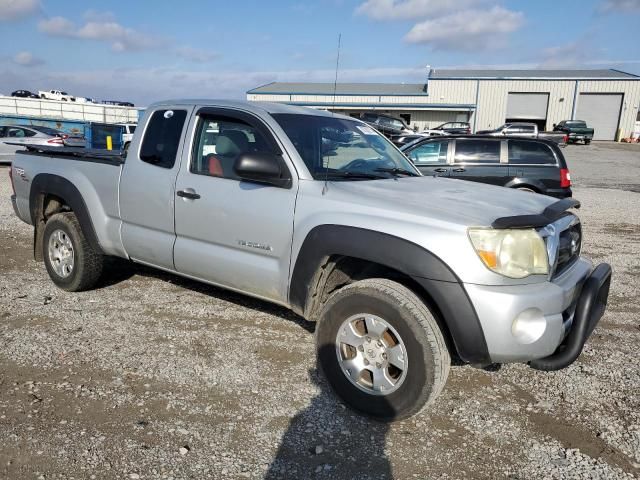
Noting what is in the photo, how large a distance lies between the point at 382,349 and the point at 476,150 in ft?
26.6

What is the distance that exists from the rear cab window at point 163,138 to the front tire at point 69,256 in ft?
3.77

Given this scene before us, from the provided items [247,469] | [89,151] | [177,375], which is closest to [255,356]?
[177,375]

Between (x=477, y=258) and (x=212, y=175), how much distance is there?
6.83 ft

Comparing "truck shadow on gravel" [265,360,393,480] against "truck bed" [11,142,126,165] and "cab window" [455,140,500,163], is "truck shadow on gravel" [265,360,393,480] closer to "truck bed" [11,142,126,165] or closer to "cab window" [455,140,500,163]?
"truck bed" [11,142,126,165]

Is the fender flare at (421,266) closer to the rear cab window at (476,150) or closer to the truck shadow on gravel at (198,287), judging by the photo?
the truck shadow on gravel at (198,287)

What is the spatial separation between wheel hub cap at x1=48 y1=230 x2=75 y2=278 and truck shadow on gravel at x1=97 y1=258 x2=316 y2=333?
40 cm

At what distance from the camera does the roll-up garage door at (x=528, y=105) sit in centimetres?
4778

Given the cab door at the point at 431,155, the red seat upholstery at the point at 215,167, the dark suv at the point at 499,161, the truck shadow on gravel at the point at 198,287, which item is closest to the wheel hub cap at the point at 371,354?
the truck shadow on gravel at the point at 198,287

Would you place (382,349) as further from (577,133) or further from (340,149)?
(577,133)

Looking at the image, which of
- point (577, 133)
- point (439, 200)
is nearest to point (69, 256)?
point (439, 200)

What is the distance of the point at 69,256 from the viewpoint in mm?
5062

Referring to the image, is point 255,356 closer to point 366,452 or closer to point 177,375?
point 177,375

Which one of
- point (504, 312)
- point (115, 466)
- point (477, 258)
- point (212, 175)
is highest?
point (212, 175)

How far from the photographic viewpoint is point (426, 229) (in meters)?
2.84
